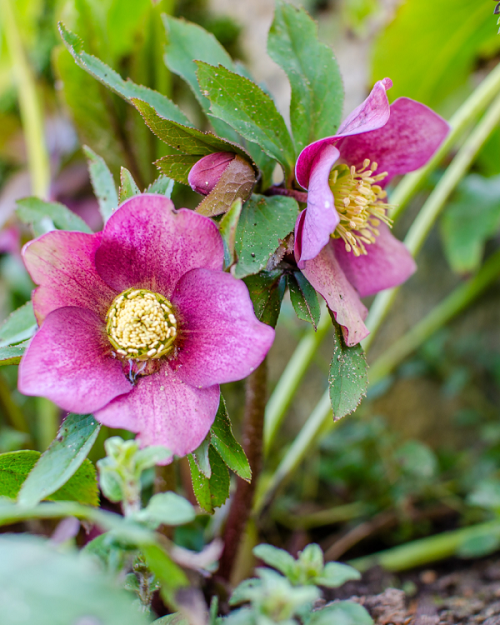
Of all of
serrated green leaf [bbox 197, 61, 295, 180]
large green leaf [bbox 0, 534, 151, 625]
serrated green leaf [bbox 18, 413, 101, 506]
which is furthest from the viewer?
serrated green leaf [bbox 197, 61, 295, 180]

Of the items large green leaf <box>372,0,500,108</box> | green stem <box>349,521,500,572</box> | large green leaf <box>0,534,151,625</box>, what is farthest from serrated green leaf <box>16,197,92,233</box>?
large green leaf <box>372,0,500,108</box>

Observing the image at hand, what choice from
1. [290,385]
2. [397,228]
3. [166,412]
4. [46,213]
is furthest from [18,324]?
[397,228]

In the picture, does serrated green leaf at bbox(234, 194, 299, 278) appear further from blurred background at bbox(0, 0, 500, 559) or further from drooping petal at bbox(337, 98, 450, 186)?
blurred background at bbox(0, 0, 500, 559)

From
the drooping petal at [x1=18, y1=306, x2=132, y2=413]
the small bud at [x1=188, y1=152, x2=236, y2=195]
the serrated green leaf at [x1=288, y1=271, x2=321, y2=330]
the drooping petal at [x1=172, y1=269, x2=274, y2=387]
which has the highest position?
the small bud at [x1=188, y1=152, x2=236, y2=195]

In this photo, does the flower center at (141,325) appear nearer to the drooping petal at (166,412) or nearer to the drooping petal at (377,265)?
the drooping petal at (166,412)

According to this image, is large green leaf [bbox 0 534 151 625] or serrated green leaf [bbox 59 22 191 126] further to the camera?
serrated green leaf [bbox 59 22 191 126]

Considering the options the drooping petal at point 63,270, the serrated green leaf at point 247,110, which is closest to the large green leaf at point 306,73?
the serrated green leaf at point 247,110
